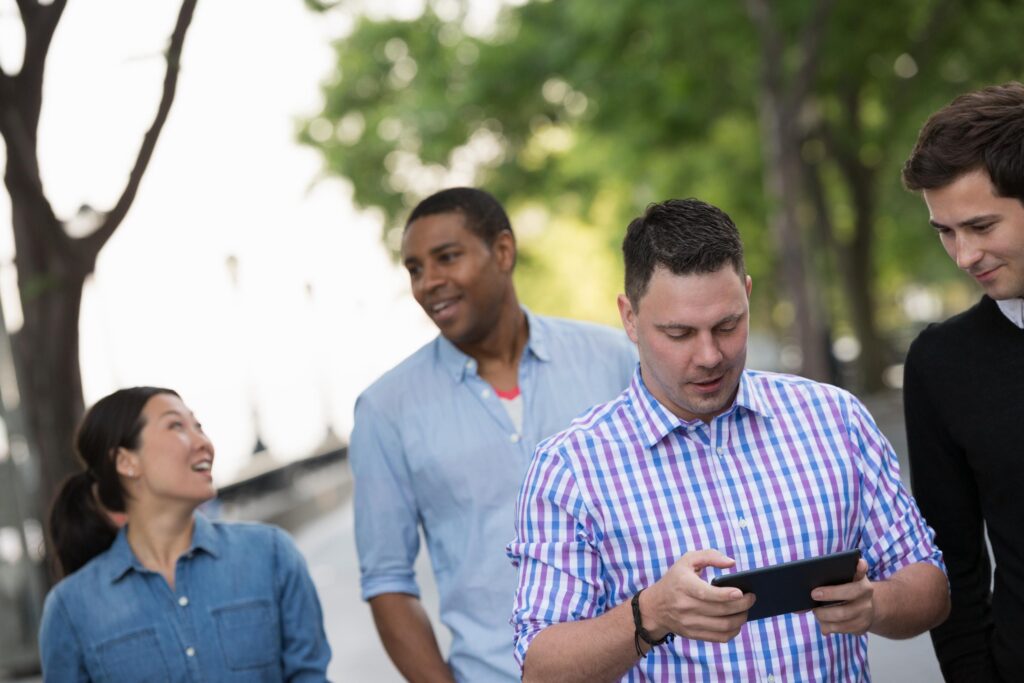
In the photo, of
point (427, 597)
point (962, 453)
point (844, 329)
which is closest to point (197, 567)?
point (962, 453)

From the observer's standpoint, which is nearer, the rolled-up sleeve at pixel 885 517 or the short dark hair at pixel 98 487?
the rolled-up sleeve at pixel 885 517

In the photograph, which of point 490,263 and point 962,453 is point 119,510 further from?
point 962,453

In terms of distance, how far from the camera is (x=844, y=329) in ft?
214

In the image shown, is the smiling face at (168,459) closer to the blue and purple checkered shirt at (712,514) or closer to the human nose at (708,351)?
the blue and purple checkered shirt at (712,514)

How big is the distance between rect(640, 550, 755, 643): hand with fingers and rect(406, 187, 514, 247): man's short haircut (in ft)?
6.89

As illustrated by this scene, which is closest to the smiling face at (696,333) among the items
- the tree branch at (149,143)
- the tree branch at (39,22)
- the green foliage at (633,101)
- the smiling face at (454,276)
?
the smiling face at (454,276)

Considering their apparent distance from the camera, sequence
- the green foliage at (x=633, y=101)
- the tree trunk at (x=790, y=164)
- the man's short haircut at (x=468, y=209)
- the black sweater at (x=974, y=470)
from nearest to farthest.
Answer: the black sweater at (x=974, y=470)
the man's short haircut at (x=468, y=209)
the tree trunk at (x=790, y=164)
the green foliage at (x=633, y=101)

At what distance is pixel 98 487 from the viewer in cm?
470

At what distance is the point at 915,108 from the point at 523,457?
67.2 ft

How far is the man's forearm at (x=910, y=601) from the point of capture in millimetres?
2881

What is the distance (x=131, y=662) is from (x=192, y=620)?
0.22 meters

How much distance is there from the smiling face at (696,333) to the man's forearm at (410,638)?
1.61 m

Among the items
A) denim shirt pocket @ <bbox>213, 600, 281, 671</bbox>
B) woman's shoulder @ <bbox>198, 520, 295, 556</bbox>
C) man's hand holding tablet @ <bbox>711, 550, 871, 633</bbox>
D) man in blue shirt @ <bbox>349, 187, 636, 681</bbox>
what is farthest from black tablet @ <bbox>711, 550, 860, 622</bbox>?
woman's shoulder @ <bbox>198, 520, 295, 556</bbox>

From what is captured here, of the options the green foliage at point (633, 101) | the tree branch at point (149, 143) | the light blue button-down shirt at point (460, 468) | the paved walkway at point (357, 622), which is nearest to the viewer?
the light blue button-down shirt at point (460, 468)
